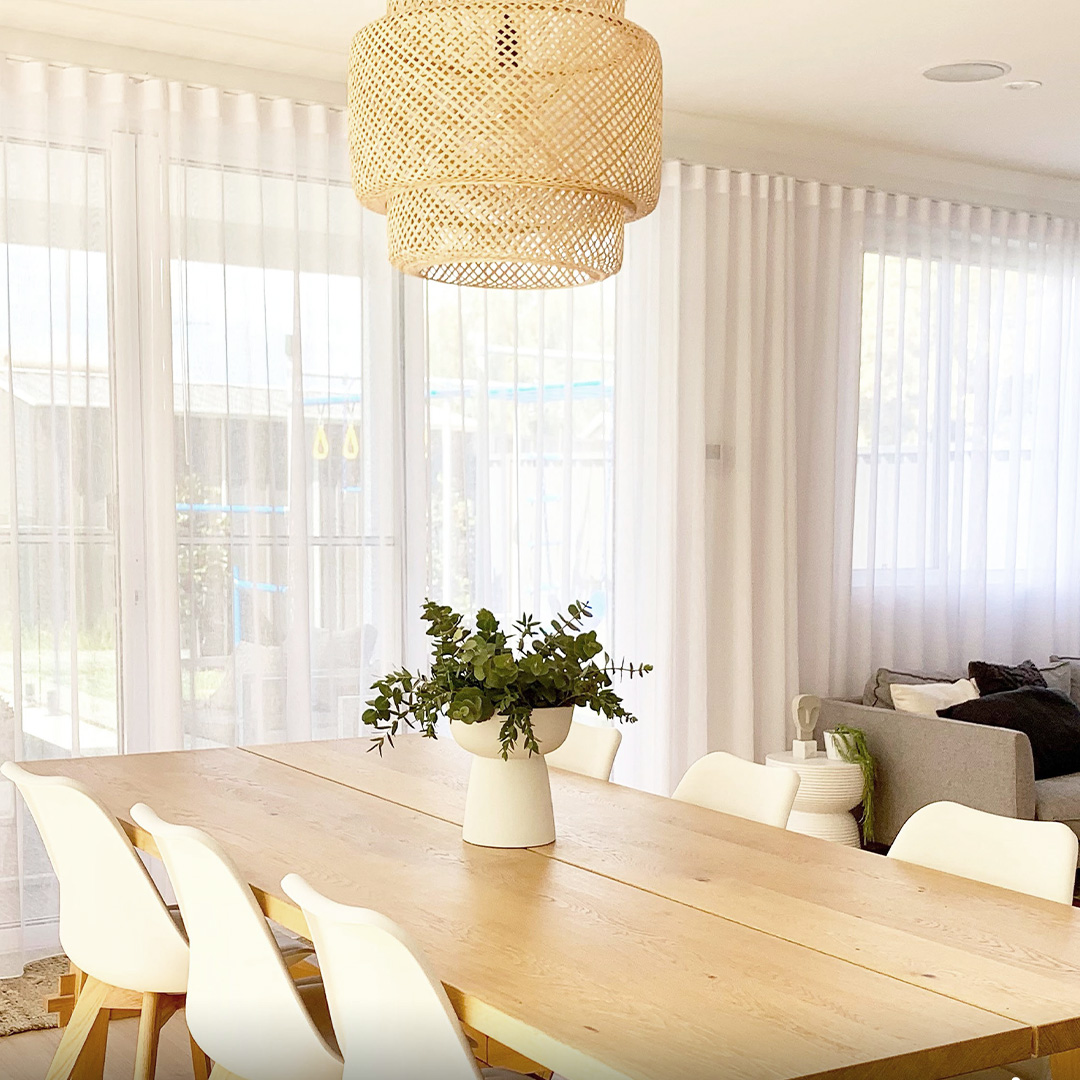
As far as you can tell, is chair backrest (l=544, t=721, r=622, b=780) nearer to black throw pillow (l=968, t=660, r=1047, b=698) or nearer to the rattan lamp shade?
the rattan lamp shade

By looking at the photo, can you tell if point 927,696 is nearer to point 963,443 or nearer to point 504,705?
point 963,443

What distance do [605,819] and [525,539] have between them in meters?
2.40

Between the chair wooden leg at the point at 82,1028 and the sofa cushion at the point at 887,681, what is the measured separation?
11.7 feet

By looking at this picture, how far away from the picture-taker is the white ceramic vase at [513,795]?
2541 mm

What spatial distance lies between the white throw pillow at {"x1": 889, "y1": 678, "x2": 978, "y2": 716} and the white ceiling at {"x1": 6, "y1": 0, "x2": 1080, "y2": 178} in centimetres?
216

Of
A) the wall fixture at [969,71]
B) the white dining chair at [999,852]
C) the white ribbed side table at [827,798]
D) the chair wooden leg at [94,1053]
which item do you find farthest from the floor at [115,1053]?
the wall fixture at [969,71]

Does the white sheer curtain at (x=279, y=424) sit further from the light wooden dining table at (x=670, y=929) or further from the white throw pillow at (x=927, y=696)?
the white throw pillow at (x=927, y=696)

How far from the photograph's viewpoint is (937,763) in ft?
16.6

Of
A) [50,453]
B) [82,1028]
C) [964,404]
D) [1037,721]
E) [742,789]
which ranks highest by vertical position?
[964,404]

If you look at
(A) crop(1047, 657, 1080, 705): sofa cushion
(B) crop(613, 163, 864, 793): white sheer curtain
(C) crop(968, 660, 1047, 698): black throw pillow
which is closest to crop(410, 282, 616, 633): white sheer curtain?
(B) crop(613, 163, 864, 793): white sheer curtain

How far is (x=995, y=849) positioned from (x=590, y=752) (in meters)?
1.25

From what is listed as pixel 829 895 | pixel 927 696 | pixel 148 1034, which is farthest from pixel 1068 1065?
pixel 927 696

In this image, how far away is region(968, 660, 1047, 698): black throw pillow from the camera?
18.3ft

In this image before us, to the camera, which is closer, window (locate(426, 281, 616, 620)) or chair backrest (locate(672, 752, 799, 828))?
chair backrest (locate(672, 752, 799, 828))
